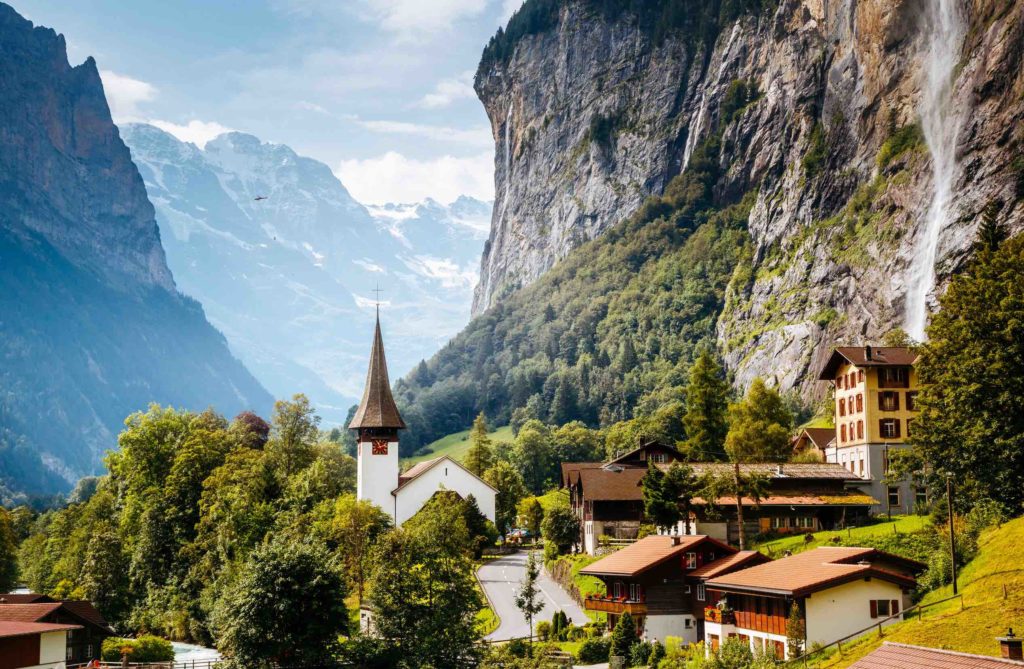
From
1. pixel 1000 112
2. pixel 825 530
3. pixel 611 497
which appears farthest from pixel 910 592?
pixel 1000 112

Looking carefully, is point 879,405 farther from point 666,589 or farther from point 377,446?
point 377,446

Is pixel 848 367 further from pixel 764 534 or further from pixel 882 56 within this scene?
pixel 882 56

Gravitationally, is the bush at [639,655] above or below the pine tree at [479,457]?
below

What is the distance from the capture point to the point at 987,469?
6494 centimetres

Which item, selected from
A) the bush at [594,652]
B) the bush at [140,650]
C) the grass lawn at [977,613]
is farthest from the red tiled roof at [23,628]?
the grass lawn at [977,613]

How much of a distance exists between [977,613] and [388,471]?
2932 inches

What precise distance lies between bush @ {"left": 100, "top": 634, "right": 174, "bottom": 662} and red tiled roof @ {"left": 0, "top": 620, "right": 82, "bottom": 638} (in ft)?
38.0

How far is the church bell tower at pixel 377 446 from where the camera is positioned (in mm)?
116438

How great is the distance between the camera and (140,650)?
84125 millimetres

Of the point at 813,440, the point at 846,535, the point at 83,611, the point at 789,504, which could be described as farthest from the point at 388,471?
the point at 846,535

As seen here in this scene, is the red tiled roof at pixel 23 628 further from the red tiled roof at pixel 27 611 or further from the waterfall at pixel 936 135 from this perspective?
the waterfall at pixel 936 135

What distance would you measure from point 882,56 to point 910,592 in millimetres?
156485

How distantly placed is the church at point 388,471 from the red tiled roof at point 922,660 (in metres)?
76.5

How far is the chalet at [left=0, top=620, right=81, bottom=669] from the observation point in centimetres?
6869
